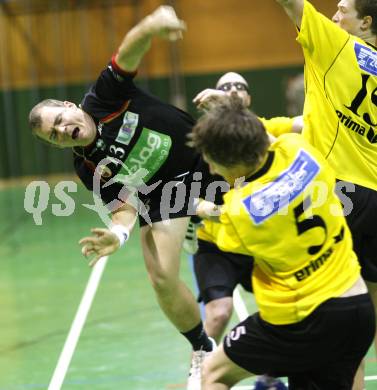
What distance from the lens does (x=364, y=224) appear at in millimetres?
4371

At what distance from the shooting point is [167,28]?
430 centimetres

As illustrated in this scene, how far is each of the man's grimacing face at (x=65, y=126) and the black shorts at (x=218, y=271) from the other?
3.71 feet

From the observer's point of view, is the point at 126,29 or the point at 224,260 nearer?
the point at 224,260

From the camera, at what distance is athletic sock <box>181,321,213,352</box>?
17.3 ft

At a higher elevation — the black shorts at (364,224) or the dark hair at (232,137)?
the dark hair at (232,137)

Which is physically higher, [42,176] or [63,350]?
[63,350]

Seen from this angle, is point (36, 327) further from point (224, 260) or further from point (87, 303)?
point (224, 260)

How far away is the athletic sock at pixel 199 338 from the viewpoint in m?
5.27

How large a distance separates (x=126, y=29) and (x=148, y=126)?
1405 cm

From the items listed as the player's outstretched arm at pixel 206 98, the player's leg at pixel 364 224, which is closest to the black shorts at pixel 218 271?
the player's leg at pixel 364 224

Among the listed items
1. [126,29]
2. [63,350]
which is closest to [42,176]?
[126,29]

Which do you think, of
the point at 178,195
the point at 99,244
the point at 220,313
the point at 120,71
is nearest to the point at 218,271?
the point at 220,313

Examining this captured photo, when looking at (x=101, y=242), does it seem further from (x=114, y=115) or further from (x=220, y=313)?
(x=220, y=313)

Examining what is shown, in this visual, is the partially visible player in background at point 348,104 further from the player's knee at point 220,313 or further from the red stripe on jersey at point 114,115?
the red stripe on jersey at point 114,115
